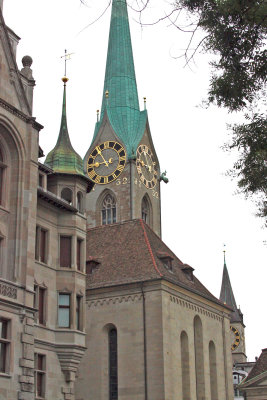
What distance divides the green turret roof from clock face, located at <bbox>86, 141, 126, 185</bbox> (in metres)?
1.14

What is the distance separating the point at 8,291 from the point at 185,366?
64.6 feet

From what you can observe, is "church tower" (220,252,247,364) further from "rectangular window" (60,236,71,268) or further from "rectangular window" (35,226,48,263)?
"rectangular window" (35,226,48,263)

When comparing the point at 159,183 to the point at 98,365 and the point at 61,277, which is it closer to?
the point at 98,365

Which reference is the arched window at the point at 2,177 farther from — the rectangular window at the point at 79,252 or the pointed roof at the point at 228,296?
the pointed roof at the point at 228,296

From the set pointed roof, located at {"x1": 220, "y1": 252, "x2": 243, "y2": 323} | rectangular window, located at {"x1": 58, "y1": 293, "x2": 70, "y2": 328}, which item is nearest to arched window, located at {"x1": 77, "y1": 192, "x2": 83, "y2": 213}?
rectangular window, located at {"x1": 58, "y1": 293, "x2": 70, "y2": 328}

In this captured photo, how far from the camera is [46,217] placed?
3519cm

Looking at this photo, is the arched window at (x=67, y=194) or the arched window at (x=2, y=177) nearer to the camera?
the arched window at (x=2, y=177)

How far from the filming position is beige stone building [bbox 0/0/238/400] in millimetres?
29047

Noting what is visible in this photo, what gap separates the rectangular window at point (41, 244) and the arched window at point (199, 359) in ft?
51.3

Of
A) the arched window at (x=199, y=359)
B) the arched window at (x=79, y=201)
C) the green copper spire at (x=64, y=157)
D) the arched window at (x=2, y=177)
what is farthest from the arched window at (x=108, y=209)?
the arched window at (x=2, y=177)

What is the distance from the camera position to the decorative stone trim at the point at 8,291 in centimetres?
2748

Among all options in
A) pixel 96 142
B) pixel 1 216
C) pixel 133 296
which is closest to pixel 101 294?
pixel 133 296

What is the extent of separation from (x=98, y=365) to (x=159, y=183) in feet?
137

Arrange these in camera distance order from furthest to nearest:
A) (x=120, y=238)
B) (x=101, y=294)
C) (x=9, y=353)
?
(x=120, y=238) → (x=101, y=294) → (x=9, y=353)
